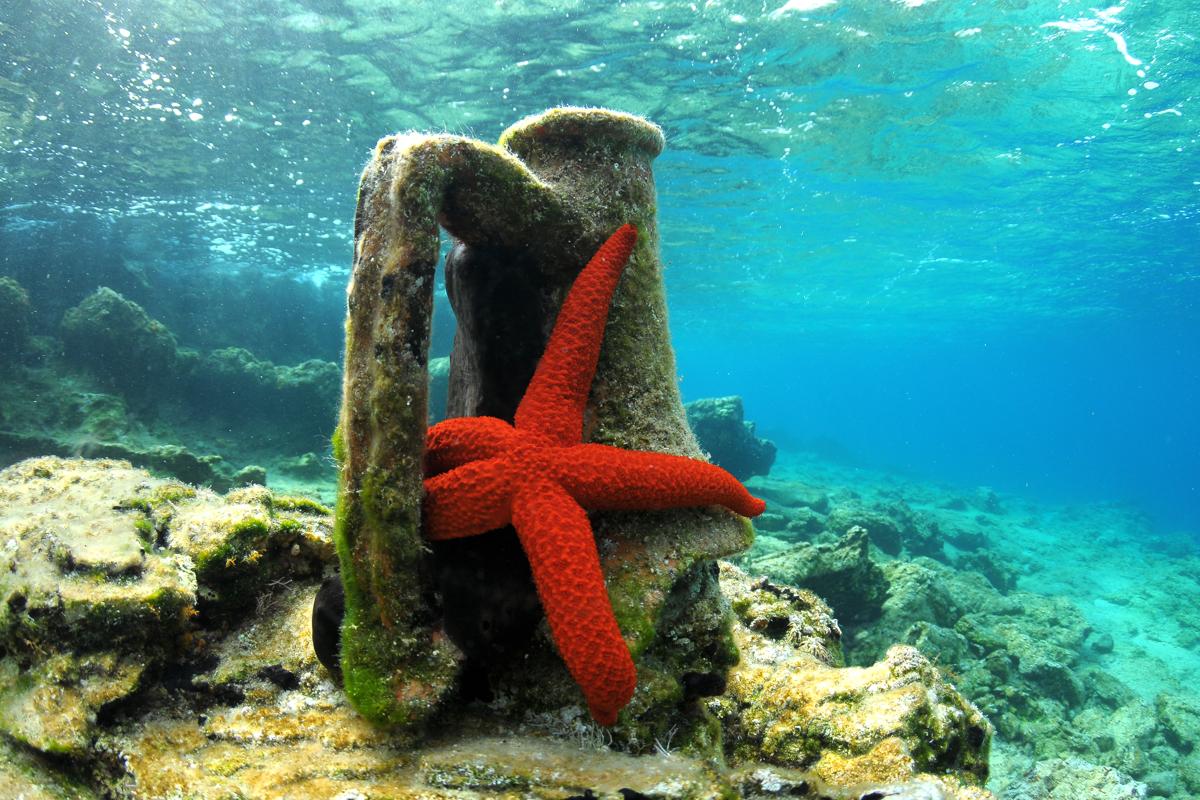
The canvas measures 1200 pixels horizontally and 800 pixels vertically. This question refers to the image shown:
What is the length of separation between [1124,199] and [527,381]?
86.8ft

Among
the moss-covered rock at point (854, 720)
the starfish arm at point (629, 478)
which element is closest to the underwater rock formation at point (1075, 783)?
the moss-covered rock at point (854, 720)

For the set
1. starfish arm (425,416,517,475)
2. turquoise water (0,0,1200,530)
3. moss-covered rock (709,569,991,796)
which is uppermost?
turquoise water (0,0,1200,530)

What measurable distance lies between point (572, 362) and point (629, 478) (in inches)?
23.1

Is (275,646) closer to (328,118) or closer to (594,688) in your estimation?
(594,688)

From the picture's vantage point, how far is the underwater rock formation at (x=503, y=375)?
7.13ft

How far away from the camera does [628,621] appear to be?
7.23 ft

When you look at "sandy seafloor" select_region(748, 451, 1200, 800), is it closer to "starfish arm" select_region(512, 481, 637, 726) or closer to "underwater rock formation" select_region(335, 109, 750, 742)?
"underwater rock formation" select_region(335, 109, 750, 742)

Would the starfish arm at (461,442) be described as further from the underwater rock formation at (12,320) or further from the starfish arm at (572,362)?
the underwater rock formation at (12,320)

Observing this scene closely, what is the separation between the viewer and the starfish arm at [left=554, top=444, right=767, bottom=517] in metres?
2.33

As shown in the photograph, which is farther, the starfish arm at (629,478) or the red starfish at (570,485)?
the starfish arm at (629,478)

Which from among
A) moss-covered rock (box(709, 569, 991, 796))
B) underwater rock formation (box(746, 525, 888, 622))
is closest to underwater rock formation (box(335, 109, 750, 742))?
moss-covered rock (box(709, 569, 991, 796))

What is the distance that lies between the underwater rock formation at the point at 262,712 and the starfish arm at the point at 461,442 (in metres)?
0.98

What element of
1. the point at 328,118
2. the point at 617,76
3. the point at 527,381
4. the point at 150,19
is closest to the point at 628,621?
the point at 527,381

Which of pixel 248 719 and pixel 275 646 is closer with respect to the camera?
pixel 248 719
